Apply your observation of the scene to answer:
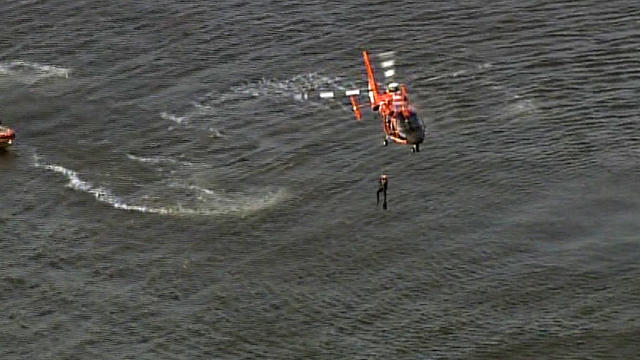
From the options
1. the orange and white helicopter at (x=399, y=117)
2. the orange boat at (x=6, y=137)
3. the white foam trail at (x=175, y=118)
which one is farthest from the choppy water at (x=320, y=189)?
the orange and white helicopter at (x=399, y=117)

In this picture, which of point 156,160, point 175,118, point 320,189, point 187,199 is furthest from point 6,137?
point 320,189

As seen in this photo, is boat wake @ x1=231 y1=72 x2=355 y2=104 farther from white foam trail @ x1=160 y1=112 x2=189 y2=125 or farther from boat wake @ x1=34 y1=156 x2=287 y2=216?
boat wake @ x1=34 y1=156 x2=287 y2=216

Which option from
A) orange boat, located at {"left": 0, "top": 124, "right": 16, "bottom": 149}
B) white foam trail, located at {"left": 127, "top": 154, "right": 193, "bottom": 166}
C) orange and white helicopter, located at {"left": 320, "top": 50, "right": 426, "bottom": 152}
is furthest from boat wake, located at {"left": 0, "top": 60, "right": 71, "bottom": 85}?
orange and white helicopter, located at {"left": 320, "top": 50, "right": 426, "bottom": 152}

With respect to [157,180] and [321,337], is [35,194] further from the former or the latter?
[321,337]

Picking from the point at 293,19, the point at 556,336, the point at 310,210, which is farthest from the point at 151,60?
the point at 556,336

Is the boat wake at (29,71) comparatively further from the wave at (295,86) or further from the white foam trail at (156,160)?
the wave at (295,86)
